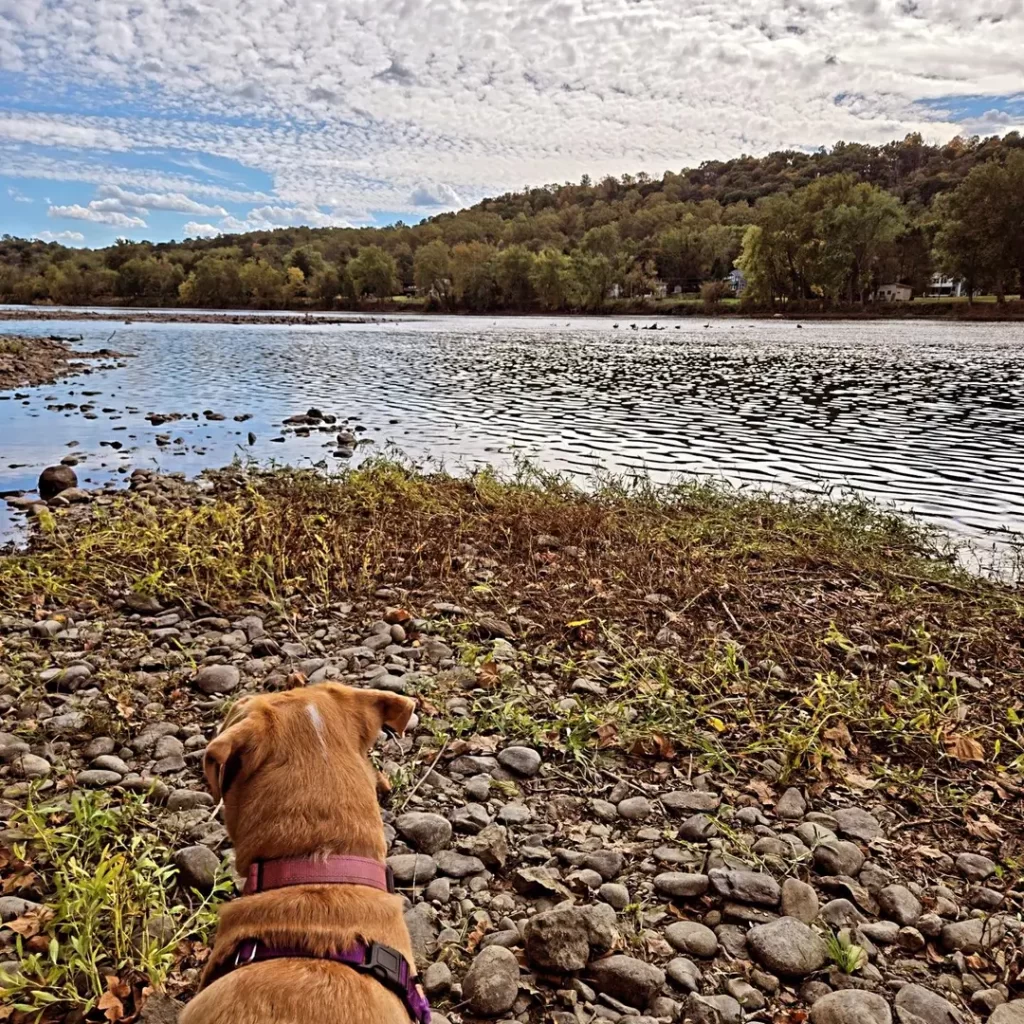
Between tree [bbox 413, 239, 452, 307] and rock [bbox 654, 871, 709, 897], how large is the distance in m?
165

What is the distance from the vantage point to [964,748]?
17.7 feet

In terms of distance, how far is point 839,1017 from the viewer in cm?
319

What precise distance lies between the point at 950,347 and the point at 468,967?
57.9m

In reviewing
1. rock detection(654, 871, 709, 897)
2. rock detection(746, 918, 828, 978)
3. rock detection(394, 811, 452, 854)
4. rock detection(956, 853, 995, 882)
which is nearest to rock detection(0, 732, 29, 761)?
rock detection(394, 811, 452, 854)

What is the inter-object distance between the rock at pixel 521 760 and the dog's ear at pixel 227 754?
2.58m

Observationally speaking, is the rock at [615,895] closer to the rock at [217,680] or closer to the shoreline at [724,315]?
the rock at [217,680]

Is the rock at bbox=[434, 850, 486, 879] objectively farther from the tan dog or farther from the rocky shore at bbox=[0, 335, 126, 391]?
the rocky shore at bbox=[0, 335, 126, 391]

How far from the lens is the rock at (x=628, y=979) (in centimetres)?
334

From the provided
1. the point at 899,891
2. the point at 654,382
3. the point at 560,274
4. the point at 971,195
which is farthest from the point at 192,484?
the point at 560,274

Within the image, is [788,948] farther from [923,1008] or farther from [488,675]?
[488,675]

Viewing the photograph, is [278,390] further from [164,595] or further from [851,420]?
[164,595]

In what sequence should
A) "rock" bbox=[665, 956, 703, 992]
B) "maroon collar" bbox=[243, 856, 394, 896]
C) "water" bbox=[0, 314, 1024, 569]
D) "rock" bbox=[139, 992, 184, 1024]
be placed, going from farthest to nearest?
1. "water" bbox=[0, 314, 1024, 569]
2. "rock" bbox=[665, 956, 703, 992]
3. "rock" bbox=[139, 992, 184, 1024]
4. "maroon collar" bbox=[243, 856, 394, 896]

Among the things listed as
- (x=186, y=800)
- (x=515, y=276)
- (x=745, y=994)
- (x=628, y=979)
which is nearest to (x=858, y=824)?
(x=745, y=994)

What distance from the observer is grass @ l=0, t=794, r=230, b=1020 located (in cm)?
318
